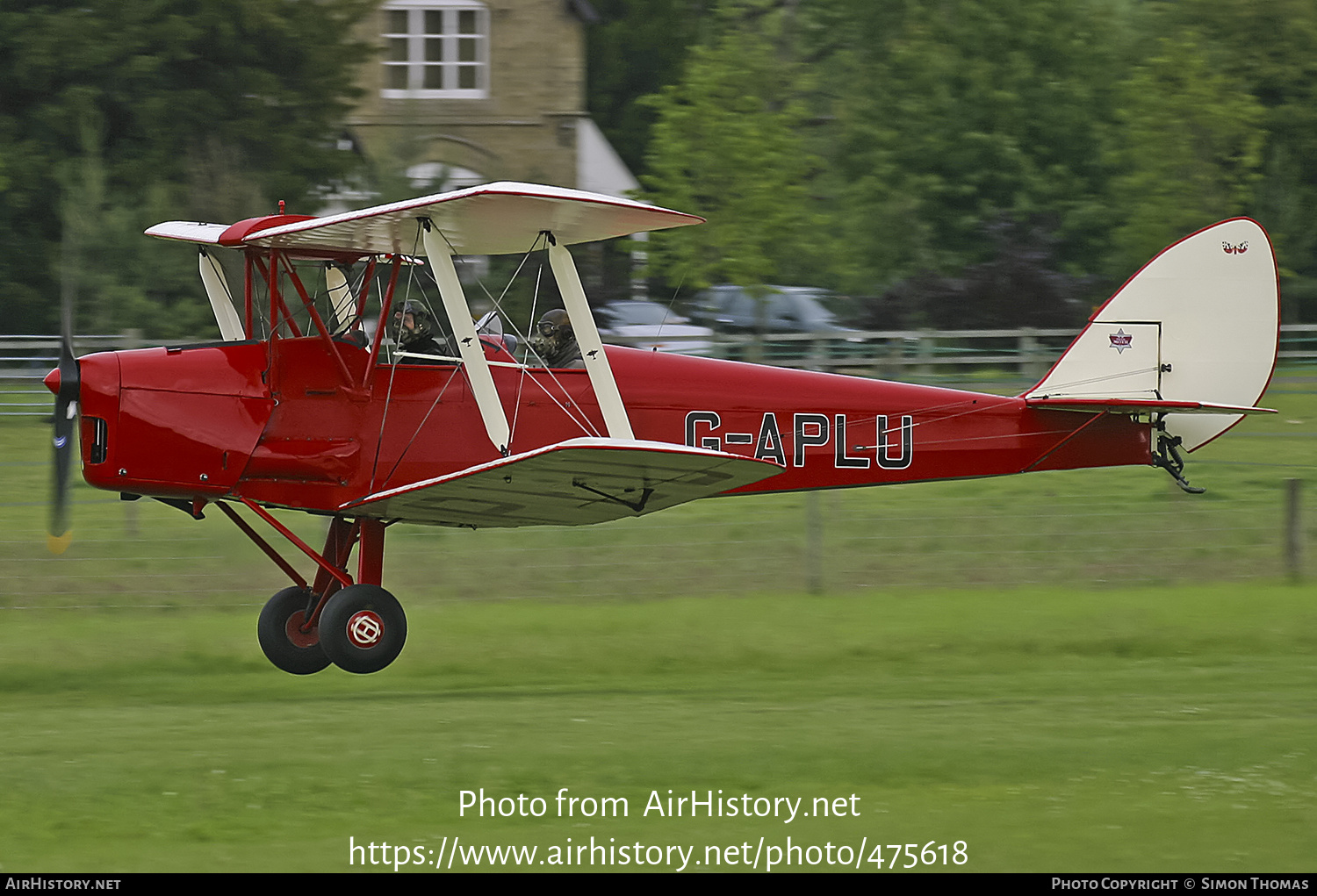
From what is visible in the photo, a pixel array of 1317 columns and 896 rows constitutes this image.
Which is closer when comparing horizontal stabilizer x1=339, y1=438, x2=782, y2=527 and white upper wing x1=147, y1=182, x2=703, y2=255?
horizontal stabilizer x1=339, y1=438, x2=782, y2=527

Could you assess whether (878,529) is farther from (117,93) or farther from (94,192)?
(117,93)

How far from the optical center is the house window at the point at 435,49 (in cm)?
3106

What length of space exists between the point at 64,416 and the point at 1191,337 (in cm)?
732

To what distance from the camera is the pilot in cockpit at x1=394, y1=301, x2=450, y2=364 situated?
1040 centimetres

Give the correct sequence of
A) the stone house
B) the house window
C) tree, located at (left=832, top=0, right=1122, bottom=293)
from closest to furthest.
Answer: tree, located at (left=832, top=0, right=1122, bottom=293)
the house window
the stone house

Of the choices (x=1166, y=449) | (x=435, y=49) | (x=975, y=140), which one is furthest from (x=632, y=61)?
(x=1166, y=449)

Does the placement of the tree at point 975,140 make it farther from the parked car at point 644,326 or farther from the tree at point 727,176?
the parked car at point 644,326

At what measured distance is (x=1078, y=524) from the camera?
613 inches

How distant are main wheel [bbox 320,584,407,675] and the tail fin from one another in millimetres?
4657

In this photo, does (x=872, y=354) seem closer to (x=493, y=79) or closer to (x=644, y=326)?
(x=644, y=326)

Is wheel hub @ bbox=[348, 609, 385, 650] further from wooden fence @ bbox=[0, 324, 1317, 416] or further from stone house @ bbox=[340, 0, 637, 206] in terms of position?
stone house @ bbox=[340, 0, 637, 206]

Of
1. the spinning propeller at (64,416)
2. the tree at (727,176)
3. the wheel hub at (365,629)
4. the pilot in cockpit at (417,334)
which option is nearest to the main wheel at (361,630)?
the wheel hub at (365,629)

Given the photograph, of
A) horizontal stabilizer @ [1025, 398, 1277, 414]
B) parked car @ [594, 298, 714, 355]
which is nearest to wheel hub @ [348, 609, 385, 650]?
horizontal stabilizer @ [1025, 398, 1277, 414]

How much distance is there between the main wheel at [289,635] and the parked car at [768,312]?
45.6ft
